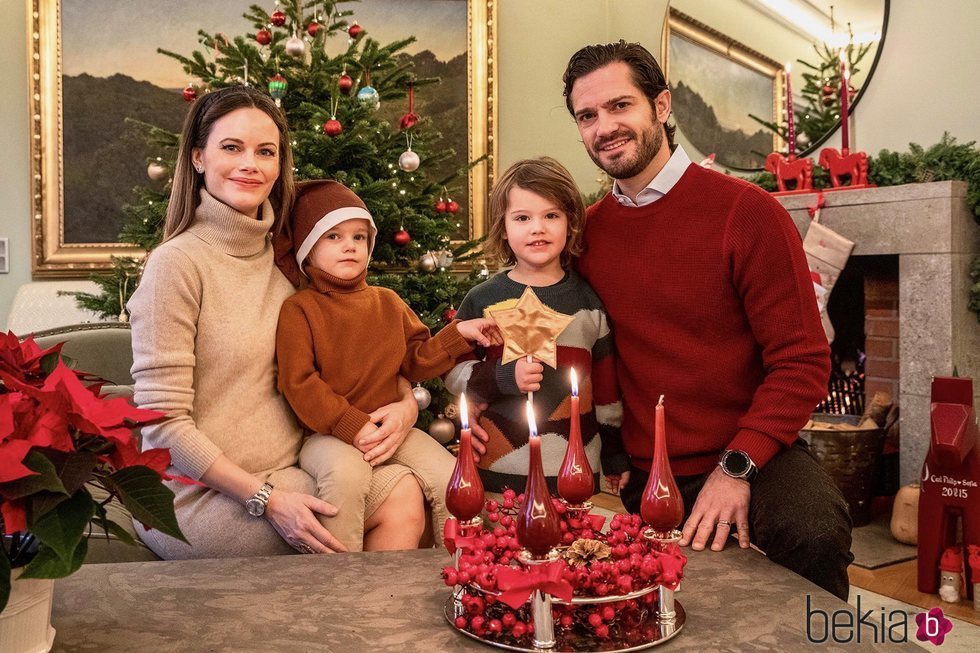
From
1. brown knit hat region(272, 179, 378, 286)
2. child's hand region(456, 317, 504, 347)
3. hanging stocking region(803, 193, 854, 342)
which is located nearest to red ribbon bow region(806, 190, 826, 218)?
hanging stocking region(803, 193, 854, 342)

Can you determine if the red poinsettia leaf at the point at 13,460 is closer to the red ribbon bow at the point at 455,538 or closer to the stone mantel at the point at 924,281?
the red ribbon bow at the point at 455,538

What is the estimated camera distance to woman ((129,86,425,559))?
1.78m

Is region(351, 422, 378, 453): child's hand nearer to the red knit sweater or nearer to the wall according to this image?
the red knit sweater

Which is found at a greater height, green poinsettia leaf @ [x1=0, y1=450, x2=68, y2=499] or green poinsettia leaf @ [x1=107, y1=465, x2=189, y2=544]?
green poinsettia leaf @ [x1=0, y1=450, x2=68, y2=499]

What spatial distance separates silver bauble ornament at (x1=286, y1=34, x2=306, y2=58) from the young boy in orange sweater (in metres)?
1.25

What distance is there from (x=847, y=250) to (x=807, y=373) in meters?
1.85

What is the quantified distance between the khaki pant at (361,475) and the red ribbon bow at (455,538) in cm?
54

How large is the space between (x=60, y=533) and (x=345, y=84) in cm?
251

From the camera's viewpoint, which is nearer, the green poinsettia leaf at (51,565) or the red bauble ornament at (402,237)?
the green poinsettia leaf at (51,565)

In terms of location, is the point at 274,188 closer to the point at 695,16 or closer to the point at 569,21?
the point at 695,16

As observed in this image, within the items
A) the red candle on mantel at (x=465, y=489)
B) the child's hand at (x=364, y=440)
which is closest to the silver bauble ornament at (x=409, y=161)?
the child's hand at (x=364, y=440)

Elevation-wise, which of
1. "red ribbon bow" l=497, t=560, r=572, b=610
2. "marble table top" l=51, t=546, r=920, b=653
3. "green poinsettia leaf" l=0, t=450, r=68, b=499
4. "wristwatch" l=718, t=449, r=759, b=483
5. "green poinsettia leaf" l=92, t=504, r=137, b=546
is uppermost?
"green poinsettia leaf" l=0, t=450, r=68, b=499

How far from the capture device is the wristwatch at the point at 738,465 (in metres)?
1.83

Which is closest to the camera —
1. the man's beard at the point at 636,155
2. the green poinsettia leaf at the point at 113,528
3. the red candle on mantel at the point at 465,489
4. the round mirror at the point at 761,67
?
the green poinsettia leaf at the point at 113,528
